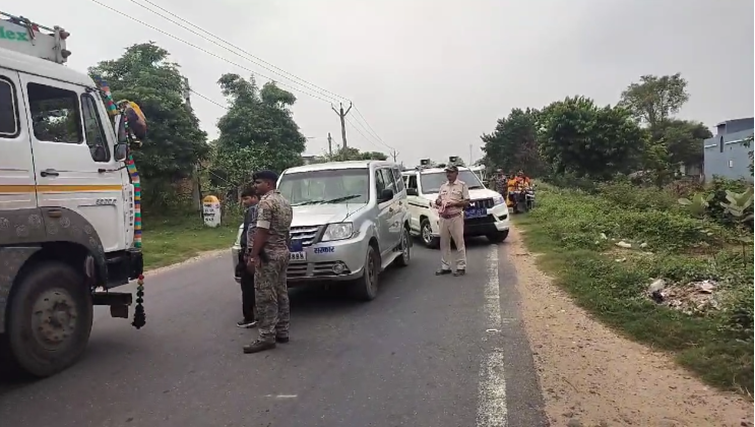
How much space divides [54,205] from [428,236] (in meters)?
8.88

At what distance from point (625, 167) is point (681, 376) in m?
27.4

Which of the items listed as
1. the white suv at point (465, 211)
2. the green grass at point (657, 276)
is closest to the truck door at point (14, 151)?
the green grass at point (657, 276)

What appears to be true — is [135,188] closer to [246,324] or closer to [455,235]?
[246,324]

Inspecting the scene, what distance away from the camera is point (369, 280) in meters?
7.51

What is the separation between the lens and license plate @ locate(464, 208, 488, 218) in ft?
40.6

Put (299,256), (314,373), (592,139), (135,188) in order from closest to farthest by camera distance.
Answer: (314,373)
(135,188)
(299,256)
(592,139)

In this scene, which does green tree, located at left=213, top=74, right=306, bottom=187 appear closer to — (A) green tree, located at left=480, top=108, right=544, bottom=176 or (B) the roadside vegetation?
(B) the roadside vegetation

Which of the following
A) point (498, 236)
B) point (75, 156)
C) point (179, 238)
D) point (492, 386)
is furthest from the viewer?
point (179, 238)

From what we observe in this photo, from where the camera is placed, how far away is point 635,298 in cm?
654

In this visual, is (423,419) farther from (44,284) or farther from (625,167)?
(625,167)

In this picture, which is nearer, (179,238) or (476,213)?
(476,213)

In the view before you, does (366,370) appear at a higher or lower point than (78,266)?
lower

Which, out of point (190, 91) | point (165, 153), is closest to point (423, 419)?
point (165, 153)

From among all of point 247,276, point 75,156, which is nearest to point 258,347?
point 247,276
